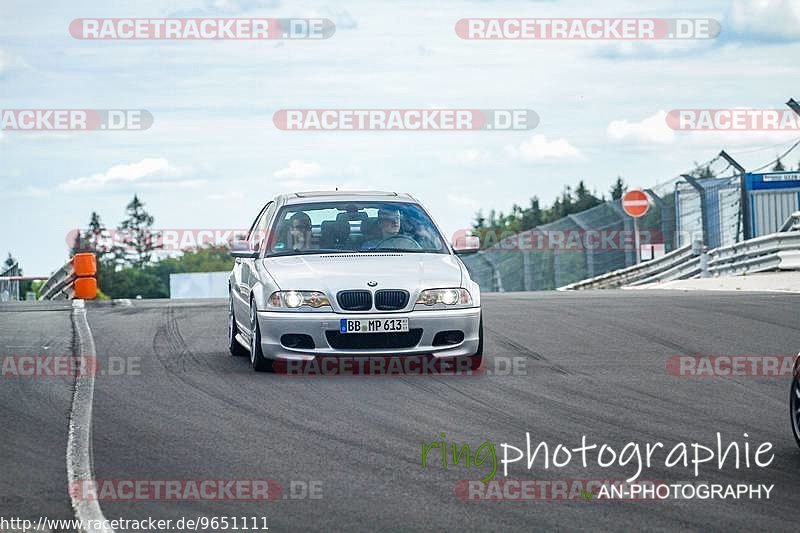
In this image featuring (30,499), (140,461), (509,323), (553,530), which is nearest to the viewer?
(553,530)

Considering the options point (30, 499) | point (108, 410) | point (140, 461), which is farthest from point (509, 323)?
point (30, 499)

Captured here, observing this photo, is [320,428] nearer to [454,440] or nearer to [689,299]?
[454,440]

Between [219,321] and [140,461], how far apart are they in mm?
8795

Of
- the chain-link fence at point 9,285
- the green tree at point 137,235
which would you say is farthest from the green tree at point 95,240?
the chain-link fence at point 9,285

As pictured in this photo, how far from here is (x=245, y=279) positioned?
11.9 metres

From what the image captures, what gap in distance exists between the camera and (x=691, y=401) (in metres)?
9.20

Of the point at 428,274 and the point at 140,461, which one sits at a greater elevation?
the point at 428,274

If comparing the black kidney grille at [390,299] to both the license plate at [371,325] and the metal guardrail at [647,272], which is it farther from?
the metal guardrail at [647,272]

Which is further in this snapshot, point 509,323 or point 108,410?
point 509,323

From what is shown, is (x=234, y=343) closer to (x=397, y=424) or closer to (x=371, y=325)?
(x=371, y=325)

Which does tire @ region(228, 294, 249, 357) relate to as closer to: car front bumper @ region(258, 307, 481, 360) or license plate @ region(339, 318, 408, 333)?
car front bumper @ region(258, 307, 481, 360)

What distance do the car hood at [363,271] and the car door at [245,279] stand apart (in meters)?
0.39

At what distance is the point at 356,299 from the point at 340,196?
199 centimetres

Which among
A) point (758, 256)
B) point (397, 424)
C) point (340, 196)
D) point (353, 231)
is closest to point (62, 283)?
point (758, 256)
